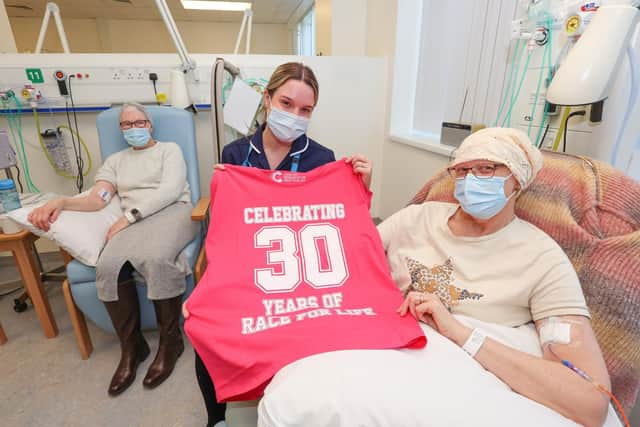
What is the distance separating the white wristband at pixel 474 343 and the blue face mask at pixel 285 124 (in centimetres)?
100

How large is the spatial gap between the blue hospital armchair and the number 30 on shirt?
0.72m

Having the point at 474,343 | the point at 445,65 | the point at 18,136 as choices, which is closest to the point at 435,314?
the point at 474,343

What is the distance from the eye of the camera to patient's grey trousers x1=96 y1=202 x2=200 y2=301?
1.47 meters

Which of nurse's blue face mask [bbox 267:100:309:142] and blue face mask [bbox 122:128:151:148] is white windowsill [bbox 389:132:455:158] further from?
blue face mask [bbox 122:128:151:148]

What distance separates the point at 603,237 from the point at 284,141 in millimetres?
1159

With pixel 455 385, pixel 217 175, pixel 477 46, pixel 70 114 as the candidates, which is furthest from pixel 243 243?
pixel 70 114

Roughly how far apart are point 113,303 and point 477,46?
2.38 meters

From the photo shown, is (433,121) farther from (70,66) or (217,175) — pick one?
(70,66)

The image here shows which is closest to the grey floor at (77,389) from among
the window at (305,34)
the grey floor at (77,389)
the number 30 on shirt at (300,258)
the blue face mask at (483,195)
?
the grey floor at (77,389)

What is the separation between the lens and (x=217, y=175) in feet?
3.84

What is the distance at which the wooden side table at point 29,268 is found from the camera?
1603mm

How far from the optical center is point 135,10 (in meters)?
6.63

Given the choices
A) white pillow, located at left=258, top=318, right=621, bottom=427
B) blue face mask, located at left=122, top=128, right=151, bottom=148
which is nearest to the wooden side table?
blue face mask, located at left=122, top=128, right=151, bottom=148

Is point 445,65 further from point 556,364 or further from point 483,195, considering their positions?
point 556,364
